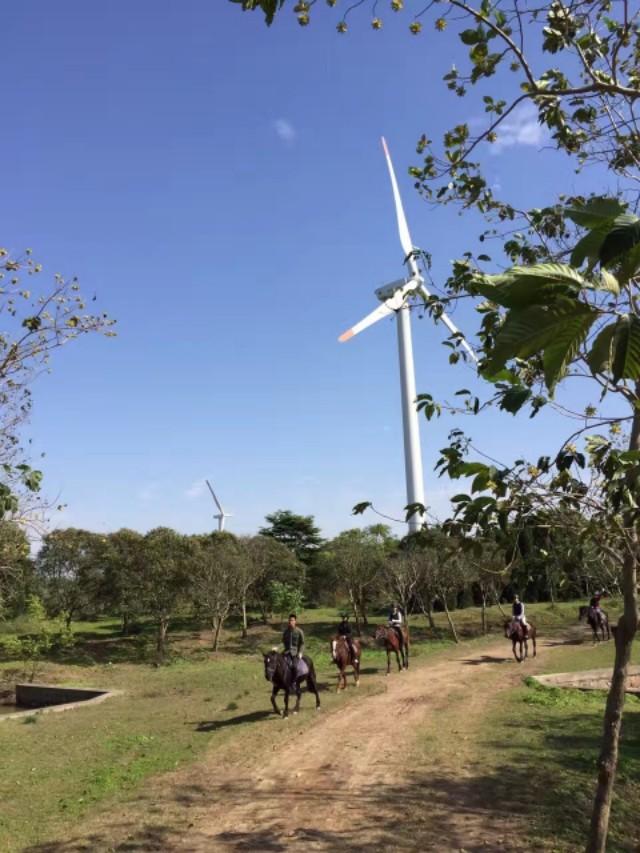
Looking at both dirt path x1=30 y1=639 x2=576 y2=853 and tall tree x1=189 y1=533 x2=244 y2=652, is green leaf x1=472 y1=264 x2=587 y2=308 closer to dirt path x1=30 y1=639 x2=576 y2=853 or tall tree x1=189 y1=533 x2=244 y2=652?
dirt path x1=30 y1=639 x2=576 y2=853

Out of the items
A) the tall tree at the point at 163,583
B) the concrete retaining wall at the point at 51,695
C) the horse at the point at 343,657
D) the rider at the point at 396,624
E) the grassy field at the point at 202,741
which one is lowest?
the concrete retaining wall at the point at 51,695

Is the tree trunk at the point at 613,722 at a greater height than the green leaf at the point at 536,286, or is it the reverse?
the green leaf at the point at 536,286

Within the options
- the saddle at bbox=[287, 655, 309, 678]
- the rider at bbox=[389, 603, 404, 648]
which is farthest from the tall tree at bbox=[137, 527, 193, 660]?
the saddle at bbox=[287, 655, 309, 678]

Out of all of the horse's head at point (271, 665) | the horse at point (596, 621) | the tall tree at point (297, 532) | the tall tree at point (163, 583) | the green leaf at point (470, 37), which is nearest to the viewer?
the green leaf at point (470, 37)

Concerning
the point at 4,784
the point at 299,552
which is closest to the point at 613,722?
the point at 4,784

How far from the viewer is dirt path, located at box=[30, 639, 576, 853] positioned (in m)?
Result: 7.18

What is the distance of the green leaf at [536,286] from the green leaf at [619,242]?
0.12 meters

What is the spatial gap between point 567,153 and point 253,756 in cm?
965

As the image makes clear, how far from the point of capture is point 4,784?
9.96m

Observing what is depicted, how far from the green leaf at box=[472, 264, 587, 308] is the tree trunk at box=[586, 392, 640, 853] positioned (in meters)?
4.15

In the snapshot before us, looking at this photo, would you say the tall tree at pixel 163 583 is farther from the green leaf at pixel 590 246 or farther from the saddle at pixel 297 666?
the green leaf at pixel 590 246

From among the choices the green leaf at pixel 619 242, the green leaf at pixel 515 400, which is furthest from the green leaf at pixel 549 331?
the green leaf at pixel 515 400

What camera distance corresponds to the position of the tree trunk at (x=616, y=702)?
571 cm

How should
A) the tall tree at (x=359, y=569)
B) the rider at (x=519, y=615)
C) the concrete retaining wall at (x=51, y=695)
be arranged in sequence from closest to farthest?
the concrete retaining wall at (x=51, y=695), the rider at (x=519, y=615), the tall tree at (x=359, y=569)
